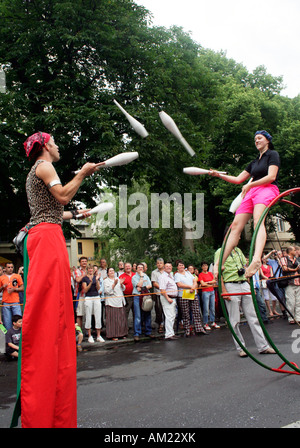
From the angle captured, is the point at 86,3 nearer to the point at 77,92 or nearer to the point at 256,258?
the point at 77,92

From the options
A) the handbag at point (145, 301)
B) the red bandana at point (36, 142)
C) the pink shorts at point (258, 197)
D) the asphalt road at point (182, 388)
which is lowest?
the asphalt road at point (182, 388)

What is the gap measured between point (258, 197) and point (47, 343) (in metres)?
2.64

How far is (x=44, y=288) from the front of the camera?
2.83m

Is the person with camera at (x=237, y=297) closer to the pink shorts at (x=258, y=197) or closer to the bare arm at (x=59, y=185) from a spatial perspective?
the pink shorts at (x=258, y=197)

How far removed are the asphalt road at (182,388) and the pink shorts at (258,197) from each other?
210 centimetres

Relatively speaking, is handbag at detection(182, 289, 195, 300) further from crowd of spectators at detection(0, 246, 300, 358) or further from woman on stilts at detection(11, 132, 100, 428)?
woman on stilts at detection(11, 132, 100, 428)

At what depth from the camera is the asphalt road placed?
153 inches

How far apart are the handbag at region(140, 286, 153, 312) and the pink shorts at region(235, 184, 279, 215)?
6.18 metres

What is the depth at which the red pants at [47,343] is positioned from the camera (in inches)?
107

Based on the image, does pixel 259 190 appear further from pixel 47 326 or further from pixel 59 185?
pixel 47 326

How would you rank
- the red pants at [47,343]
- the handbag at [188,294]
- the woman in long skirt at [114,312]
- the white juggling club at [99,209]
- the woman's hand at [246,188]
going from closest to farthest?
the red pants at [47,343] → the white juggling club at [99,209] → the woman's hand at [246,188] → the woman in long skirt at [114,312] → the handbag at [188,294]

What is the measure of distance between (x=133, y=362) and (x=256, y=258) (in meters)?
4.30

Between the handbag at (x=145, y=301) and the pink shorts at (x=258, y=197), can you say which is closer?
the pink shorts at (x=258, y=197)

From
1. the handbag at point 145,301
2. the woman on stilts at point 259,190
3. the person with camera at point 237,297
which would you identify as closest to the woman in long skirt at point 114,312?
the handbag at point 145,301
